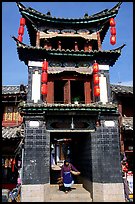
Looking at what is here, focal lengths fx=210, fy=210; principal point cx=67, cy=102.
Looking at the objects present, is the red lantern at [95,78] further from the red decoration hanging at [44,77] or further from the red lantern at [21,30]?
the red lantern at [21,30]

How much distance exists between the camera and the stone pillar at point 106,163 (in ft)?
41.2

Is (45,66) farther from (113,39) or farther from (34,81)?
(113,39)

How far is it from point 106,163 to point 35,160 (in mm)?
4395

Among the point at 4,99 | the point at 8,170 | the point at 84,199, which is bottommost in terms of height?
the point at 84,199

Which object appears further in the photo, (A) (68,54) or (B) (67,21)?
(B) (67,21)

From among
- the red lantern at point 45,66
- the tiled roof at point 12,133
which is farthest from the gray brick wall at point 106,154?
the red lantern at point 45,66

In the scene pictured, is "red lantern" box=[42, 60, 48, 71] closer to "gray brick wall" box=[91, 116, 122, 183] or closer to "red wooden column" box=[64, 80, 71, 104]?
"red wooden column" box=[64, 80, 71, 104]

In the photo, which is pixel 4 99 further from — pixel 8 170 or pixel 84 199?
pixel 84 199

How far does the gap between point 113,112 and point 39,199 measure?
23.0 ft

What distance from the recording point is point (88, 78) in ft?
51.2

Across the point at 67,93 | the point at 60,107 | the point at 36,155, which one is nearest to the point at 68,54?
the point at 67,93

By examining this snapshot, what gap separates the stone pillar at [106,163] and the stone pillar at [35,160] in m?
2.98

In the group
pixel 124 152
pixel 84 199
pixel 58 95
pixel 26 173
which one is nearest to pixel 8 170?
pixel 26 173

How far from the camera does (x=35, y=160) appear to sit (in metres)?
12.8
